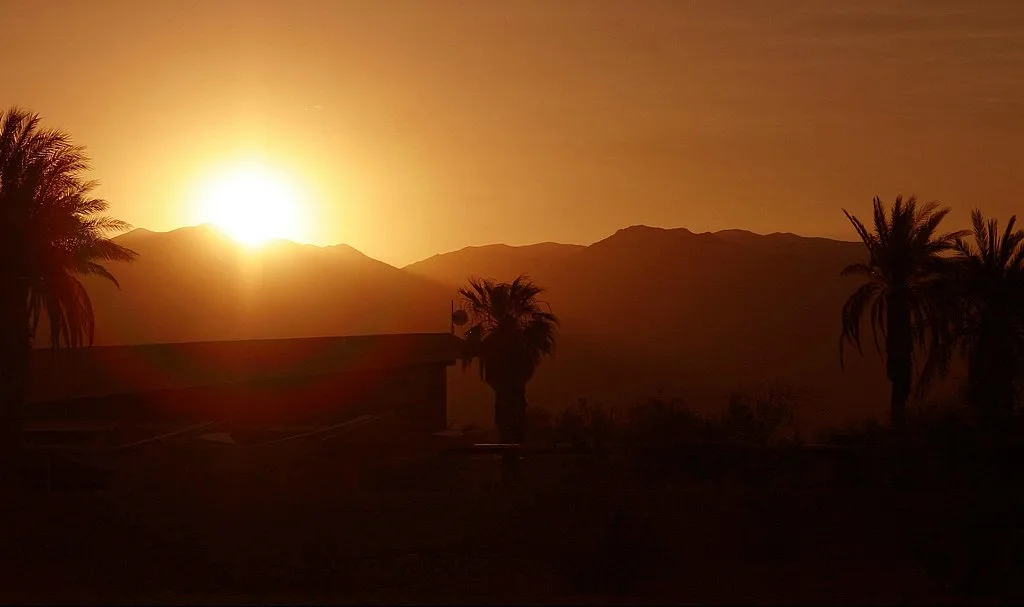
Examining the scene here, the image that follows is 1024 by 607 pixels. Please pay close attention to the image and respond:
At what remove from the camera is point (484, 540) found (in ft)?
40.6

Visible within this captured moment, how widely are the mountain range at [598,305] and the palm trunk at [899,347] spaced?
33618 millimetres

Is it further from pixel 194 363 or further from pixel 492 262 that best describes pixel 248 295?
pixel 194 363

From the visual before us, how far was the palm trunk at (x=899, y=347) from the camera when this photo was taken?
3136cm

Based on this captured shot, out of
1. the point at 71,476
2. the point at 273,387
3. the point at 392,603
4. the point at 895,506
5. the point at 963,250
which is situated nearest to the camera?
the point at 392,603

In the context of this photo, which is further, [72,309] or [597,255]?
[597,255]

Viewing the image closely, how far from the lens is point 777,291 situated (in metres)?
Result: 125

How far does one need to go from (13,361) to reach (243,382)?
10.2 m

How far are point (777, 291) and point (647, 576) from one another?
119 metres

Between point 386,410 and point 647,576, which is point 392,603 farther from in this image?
point 386,410

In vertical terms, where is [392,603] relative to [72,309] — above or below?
below

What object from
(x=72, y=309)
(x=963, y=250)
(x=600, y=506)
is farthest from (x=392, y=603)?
(x=963, y=250)

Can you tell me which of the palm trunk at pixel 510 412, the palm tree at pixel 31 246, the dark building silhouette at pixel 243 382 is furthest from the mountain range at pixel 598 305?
the palm tree at pixel 31 246

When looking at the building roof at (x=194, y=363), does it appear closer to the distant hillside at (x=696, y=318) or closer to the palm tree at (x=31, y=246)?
the palm tree at (x=31, y=246)

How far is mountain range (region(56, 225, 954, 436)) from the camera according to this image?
9075 cm
